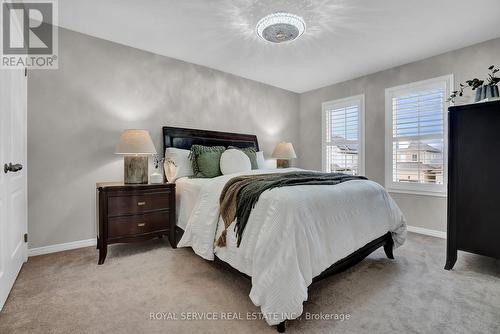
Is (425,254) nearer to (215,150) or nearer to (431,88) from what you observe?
(431,88)

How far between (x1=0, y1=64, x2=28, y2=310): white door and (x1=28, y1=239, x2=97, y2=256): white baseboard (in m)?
0.15

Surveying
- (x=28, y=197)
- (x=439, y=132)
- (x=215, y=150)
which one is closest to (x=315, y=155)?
(x=439, y=132)

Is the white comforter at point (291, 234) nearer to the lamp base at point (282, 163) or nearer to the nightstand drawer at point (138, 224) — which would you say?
the nightstand drawer at point (138, 224)

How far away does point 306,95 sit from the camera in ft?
16.9

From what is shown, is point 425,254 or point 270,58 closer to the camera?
point 425,254

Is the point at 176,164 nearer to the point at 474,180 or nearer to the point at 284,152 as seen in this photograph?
the point at 284,152

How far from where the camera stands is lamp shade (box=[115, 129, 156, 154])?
2.65 meters

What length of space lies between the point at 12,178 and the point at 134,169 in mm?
997

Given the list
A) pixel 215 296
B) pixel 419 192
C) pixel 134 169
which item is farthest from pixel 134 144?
pixel 419 192

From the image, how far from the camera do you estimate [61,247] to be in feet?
8.88

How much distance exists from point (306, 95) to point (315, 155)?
1.28m

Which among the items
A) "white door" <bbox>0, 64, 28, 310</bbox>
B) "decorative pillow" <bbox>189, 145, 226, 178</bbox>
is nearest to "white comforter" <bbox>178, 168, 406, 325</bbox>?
"decorative pillow" <bbox>189, 145, 226, 178</bbox>

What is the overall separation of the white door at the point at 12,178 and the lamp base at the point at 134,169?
0.88m

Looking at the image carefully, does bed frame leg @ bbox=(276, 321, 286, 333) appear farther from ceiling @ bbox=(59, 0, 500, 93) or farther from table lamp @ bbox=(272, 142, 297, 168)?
table lamp @ bbox=(272, 142, 297, 168)
